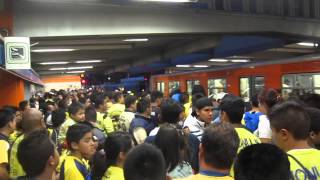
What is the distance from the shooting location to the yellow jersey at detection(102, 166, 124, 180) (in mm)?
3189

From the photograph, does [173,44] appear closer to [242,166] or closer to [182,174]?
[182,174]

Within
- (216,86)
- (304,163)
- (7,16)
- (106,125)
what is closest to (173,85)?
(216,86)

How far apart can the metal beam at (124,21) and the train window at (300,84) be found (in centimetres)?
293

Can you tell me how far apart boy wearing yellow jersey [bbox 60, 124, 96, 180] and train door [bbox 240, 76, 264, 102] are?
872 cm

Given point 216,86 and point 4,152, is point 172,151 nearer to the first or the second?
point 4,152

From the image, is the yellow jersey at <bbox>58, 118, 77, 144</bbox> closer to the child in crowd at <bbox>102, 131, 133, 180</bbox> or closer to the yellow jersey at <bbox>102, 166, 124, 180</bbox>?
the child in crowd at <bbox>102, 131, 133, 180</bbox>

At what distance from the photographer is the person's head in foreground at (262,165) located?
1.96m

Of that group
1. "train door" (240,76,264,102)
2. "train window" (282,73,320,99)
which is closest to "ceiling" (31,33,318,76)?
"train door" (240,76,264,102)

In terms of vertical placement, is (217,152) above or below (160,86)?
below

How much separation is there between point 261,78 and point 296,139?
9.50 metres

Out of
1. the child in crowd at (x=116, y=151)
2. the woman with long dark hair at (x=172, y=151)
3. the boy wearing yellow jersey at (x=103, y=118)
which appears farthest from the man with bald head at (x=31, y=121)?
the boy wearing yellow jersey at (x=103, y=118)

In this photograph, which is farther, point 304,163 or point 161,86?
point 161,86

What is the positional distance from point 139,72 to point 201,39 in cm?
1695

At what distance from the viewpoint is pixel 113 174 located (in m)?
3.21
